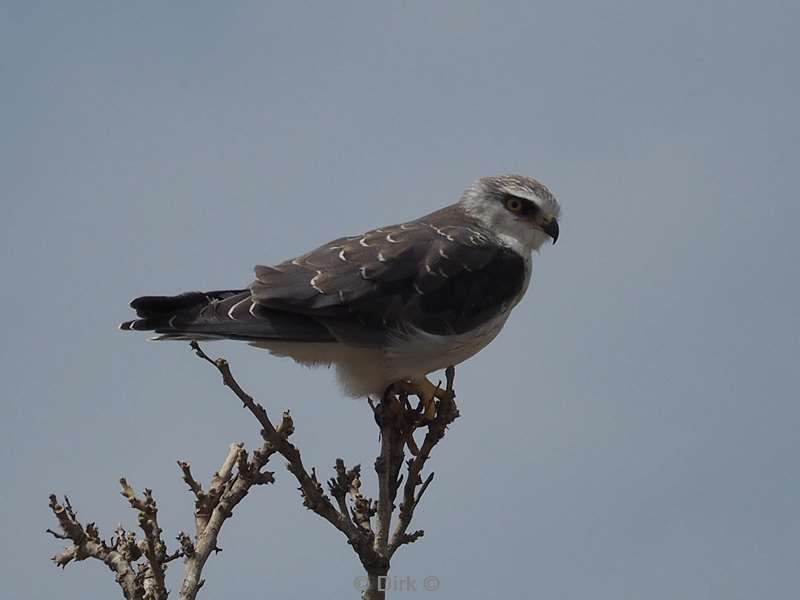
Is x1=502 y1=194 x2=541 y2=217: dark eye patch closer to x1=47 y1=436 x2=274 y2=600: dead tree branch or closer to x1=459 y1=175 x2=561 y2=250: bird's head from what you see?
x1=459 y1=175 x2=561 y2=250: bird's head

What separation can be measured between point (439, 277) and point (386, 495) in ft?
7.85

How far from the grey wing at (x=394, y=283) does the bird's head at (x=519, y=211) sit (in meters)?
0.53

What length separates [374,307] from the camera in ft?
28.5

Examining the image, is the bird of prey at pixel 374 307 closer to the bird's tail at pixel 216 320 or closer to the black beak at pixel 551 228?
the bird's tail at pixel 216 320

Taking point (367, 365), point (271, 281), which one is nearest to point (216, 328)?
point (271, 281)

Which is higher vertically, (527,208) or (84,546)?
(527,208)

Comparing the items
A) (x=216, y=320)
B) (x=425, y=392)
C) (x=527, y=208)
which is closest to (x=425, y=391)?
(x=425, y=392)

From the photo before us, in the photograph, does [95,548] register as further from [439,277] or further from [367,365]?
[439,277]

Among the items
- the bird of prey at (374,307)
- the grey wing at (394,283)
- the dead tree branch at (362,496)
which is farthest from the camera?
the grey wing at (394,283)

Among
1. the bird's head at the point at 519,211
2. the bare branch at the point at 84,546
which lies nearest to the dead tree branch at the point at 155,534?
the bare branch at the point at 84,546

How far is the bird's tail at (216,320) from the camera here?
8.30m

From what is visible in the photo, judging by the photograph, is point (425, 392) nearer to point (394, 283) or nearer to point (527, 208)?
point (394, 283)

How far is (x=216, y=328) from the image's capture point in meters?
8.32

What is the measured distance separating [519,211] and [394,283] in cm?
176
